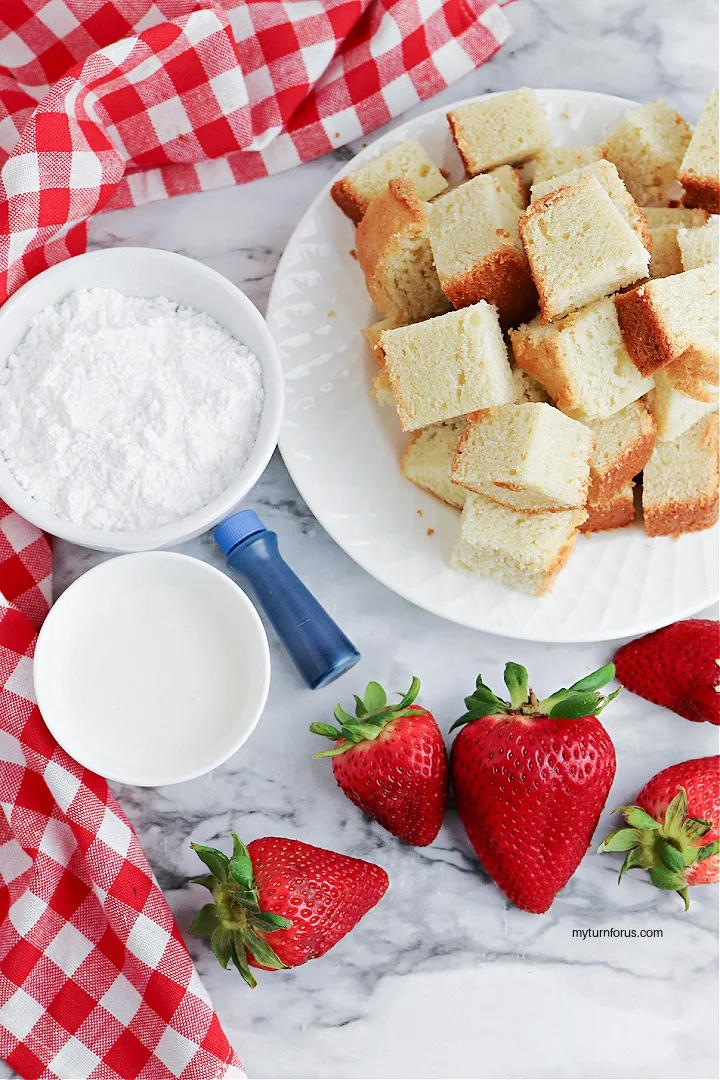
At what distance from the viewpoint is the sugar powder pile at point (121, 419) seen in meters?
1.31

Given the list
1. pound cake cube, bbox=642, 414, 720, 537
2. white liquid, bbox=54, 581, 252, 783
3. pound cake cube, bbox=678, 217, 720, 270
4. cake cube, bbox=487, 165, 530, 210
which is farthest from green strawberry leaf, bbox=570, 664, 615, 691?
cake cube, bbox=487, 165, 530, 210

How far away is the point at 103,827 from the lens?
144cm

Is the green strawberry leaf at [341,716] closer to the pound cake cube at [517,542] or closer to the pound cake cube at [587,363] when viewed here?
the pound cake cube at [517,542]

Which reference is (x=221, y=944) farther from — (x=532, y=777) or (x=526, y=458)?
(x=526, y=458)

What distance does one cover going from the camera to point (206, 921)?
141 cm

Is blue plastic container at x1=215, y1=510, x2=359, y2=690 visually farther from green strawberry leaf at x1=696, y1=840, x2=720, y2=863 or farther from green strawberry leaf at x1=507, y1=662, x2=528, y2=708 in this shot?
green strawberry leaf at x1=696, y1=840, x2=720, y2=863

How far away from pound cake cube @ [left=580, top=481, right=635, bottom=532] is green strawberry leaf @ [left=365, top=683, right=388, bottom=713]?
428 millimetres

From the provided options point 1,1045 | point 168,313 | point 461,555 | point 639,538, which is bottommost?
point 1,1045

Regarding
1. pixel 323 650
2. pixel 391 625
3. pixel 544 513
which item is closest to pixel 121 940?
pixel 323 650

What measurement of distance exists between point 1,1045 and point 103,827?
14.8 inches

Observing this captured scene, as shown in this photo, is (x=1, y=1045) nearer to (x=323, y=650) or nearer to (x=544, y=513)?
(x=323, y=650)

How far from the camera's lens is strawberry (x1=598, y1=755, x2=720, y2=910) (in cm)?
145

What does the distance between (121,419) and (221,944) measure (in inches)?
31.8

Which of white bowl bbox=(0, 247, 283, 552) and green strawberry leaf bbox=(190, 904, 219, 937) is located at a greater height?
white bowl bbox=(0, 247, 283, 552)
